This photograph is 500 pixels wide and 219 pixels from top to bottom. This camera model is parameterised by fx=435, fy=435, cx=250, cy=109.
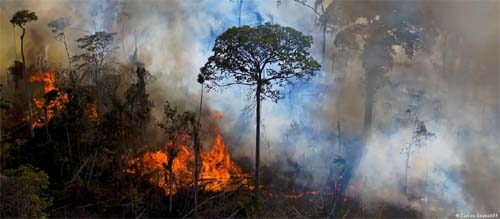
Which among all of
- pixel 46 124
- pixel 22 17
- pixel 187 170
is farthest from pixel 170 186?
pixel 22 17

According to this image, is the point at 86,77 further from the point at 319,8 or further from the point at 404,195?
the point at 404,195

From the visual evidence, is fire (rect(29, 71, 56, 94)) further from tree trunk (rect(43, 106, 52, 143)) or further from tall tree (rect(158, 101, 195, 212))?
tall tree (rect(158, 101, 195, 212))

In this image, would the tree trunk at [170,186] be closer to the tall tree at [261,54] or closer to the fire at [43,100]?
the tall tree at [261,54]

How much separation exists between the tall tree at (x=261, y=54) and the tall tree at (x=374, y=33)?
3.04 metres

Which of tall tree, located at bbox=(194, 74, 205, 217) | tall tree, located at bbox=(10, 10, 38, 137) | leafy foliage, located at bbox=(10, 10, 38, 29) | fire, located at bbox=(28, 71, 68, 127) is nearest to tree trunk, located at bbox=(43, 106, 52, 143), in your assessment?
fire, located at bbox=(28, 71, 68, 127)

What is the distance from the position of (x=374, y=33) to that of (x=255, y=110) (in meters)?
4.92

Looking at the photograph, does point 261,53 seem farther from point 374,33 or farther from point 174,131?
point 374,33

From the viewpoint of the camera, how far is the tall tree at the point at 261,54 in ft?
40.9

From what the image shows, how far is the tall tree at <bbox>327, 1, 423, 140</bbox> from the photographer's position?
49.1 feet

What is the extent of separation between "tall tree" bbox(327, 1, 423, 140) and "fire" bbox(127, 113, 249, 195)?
5111mm

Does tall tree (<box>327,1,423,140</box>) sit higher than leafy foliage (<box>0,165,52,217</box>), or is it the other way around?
tall tree (<box>327,1,423,140</box>)

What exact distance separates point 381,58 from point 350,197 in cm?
501

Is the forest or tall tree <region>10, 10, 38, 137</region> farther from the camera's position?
tall tree <region>10, 10, 38, 137</region>

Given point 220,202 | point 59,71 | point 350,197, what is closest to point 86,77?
point 59,71
